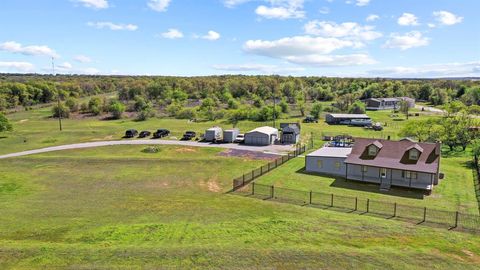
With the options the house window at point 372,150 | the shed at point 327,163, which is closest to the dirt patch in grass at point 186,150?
the shed at point 327,163

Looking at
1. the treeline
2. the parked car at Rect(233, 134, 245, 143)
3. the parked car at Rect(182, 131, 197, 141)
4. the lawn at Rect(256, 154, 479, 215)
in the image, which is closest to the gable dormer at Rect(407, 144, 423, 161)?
the lawn at Rect(256, 154, 479, 215)

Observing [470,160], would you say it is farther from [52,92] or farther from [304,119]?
[52,92]

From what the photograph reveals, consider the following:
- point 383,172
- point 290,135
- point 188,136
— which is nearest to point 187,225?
point 383,172

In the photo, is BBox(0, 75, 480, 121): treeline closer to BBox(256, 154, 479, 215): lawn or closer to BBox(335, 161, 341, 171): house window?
BBox(335, 161, 341, 171): house window

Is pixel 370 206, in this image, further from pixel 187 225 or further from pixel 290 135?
pixel 290 135

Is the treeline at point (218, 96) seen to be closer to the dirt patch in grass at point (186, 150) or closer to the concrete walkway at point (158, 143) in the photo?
the concrete walkway at point (158, 143)

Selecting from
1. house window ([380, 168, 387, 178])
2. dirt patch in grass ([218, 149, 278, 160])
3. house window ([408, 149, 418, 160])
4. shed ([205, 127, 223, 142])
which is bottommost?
dirt patch in grass ([218, 149, 278, 160])
